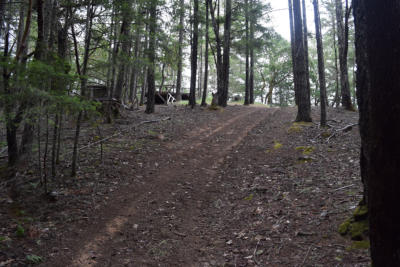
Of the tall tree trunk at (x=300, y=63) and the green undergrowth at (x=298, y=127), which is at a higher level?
the tall tree trunk at (x=300, y=63)

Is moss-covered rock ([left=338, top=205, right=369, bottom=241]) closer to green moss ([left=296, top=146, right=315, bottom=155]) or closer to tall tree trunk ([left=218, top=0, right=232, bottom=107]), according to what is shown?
green moss ([left=296, top=146, right=315, bottom=155])

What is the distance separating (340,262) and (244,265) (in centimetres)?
128

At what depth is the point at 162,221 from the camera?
561 centimetres

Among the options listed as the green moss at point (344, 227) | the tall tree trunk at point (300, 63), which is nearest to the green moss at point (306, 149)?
the tall tree trunk at point (300, 63)

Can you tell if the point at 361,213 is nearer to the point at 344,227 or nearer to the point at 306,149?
the point at 344,227

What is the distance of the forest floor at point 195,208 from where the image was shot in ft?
14.0

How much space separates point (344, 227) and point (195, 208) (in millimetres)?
3141

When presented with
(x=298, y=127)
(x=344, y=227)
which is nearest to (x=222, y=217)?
(x=344, y=227)

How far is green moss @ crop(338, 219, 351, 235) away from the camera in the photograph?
12.8 ft

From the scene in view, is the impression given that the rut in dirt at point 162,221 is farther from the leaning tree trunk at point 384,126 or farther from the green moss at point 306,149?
the leaning tree trunk at point 384,126

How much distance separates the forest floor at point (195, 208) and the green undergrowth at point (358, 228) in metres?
0.11

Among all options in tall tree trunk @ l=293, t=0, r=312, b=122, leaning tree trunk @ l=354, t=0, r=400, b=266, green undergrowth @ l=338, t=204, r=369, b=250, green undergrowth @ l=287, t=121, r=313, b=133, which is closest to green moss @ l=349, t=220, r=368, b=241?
green undergrowth @ l=338, t=204, r=369, b=250

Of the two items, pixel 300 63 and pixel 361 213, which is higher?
pixel 300 63

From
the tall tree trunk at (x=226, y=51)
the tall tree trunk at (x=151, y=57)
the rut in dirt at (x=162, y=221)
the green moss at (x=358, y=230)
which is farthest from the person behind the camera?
the tall tree trunk at (x=226, y=51)
